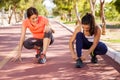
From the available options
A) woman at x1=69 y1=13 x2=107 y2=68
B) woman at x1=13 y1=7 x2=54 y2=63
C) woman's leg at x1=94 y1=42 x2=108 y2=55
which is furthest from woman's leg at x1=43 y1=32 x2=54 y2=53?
woman's leg at x1=94 y1=42 x2=108 y2=55

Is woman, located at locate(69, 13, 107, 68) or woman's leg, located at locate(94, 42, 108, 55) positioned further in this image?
woman's leg, located at locate(94, 42, 108, 55)

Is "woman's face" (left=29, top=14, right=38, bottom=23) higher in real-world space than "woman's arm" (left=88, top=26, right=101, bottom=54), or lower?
higher

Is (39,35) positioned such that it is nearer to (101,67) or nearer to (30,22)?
(30,22)

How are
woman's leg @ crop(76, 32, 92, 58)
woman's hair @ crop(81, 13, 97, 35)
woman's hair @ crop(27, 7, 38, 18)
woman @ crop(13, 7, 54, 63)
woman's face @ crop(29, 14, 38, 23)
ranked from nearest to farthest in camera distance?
1. woman's hair @ crop(81, 13, 97, 35)
2. woman's leg @ crop(76, 32, 92, 58)
3. woman's hair @ crop(27, 7, 38, 18)
4. woman's face @ crop(29, 14, 38, 23)
5. woman @ crop(13, 7, 54, 63)

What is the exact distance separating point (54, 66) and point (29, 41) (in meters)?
0.97

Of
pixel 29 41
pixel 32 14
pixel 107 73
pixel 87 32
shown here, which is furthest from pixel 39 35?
pixel 107 73

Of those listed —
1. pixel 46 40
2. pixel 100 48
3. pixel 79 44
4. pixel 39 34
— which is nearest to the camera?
pixel 79 44

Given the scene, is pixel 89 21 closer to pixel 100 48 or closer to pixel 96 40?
pixel 96 40

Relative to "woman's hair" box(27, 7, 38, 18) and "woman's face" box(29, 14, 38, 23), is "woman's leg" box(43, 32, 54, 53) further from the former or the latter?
"woman's hair" box(27, 7, 38, 18)

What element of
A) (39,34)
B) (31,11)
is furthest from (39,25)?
(31,11)

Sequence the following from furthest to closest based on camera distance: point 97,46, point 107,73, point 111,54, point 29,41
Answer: point 111,54
point 29,41
point 97,46
point 107,73

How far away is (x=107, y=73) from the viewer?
7.75m

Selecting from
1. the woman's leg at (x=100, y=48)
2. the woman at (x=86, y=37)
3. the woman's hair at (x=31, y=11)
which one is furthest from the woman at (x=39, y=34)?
the woman's leg at (x=100, y=48)

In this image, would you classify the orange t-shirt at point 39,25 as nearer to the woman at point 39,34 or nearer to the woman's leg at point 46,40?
the woman at point 39,34
